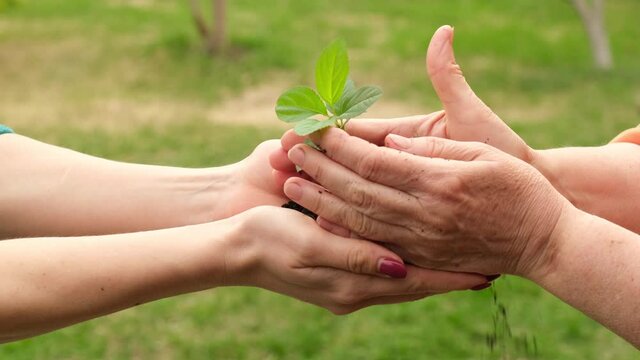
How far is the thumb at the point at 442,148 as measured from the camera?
1797 millimetres

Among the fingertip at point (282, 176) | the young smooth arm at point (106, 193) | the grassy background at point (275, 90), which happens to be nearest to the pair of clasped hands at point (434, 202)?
the fingertip at point (282, 176)

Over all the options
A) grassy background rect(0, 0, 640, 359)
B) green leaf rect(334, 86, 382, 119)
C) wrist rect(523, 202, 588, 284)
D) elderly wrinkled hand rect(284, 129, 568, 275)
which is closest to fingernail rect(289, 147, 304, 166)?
elderly wrinkled hand rect(284, 129, 568, 275)

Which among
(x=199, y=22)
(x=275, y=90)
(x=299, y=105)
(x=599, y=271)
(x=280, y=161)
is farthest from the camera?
(x=199, y=22)

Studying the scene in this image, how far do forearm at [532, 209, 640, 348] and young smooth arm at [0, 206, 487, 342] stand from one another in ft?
0.68

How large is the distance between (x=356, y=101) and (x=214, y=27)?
676cm

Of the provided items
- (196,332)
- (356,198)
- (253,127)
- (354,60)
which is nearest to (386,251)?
(356,198)

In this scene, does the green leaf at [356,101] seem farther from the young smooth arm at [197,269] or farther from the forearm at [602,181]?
the forearm at [602,181]

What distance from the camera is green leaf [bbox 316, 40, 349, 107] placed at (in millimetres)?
1893

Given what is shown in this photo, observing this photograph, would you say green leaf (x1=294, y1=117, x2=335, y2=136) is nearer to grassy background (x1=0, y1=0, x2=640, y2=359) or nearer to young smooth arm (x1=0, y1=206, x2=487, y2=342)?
young smooth arm (x1=0, y1=206, x2=487, y2=342)

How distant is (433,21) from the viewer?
9758 millimetres

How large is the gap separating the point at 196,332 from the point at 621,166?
217cm

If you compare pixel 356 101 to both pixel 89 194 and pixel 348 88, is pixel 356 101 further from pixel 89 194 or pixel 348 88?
pixel 89 194

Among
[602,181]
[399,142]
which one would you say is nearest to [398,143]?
[399,142]

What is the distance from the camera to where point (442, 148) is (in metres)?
1.83
